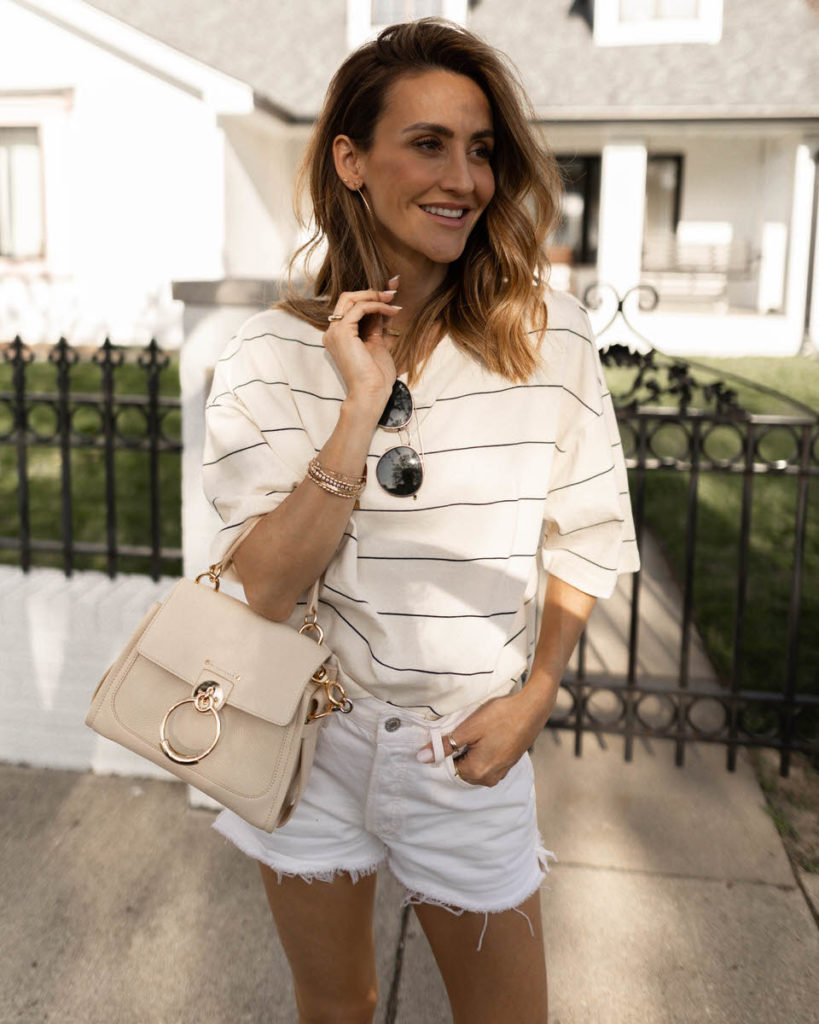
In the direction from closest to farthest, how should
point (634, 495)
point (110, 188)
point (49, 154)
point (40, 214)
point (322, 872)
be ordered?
point (322, 872), point (634, 495), point (110, 188), point (49, 154), point (40, 214)

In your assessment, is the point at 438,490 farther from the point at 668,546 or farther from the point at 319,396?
the point at 668,546

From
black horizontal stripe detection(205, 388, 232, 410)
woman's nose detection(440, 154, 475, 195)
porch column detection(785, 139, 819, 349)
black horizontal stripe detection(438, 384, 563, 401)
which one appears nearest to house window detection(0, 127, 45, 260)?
porch column detection(785, 139, 819, 349)

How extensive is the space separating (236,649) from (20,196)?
46.3ft

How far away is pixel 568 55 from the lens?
14.6 metres

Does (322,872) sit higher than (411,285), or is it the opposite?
(411,285)

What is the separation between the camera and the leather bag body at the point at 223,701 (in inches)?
62.1

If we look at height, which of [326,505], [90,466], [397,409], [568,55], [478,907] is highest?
[568,55]

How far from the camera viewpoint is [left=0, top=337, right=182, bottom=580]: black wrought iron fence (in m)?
3.71

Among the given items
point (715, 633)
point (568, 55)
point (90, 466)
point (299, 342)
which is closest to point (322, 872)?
point (299, 342)

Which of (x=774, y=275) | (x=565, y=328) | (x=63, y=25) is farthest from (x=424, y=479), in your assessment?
(x=774, y=275)

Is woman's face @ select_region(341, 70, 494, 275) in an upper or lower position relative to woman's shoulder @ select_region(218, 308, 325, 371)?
upper

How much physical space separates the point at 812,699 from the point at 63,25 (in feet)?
40.9

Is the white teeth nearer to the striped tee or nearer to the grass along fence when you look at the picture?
the striped tee

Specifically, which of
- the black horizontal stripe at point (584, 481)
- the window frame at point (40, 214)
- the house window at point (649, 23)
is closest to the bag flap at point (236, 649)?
the black horizontal stripe at point (584, 481)
